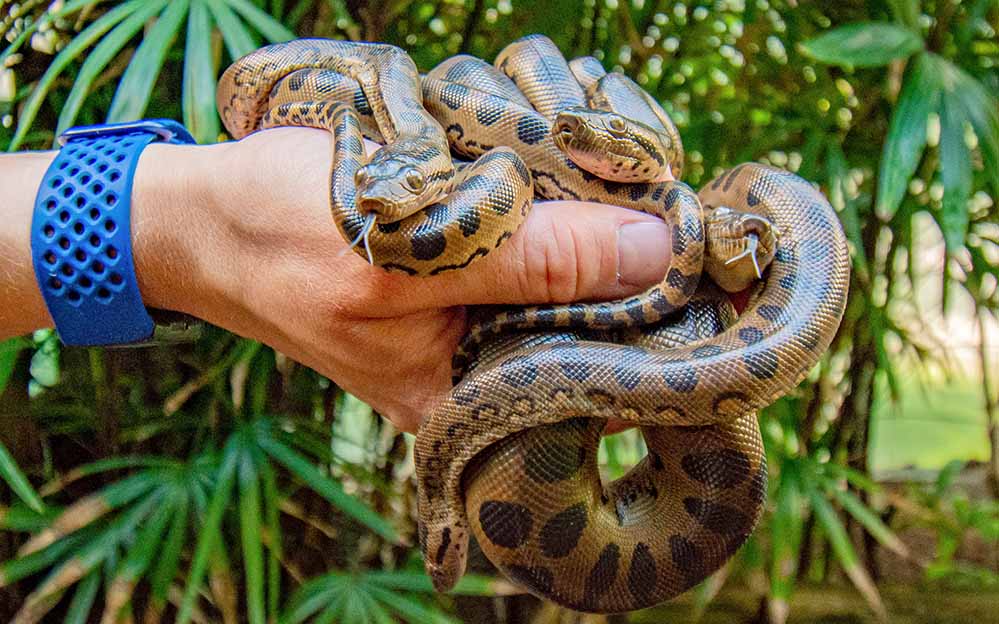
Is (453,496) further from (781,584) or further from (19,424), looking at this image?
(19,424)

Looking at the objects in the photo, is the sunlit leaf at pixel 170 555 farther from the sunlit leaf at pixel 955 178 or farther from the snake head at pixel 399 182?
Result: the sunlit leaf at pixel 955 178

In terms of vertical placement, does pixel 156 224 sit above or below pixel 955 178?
above

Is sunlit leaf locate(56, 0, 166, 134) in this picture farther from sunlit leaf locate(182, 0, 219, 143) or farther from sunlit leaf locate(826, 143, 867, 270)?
sunlit leaf locate(826, 143, 867, 270)

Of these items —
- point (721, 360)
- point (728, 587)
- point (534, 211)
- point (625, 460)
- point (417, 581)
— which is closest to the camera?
point (721, 360)

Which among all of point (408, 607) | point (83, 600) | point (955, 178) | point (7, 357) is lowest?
point (408, 607)

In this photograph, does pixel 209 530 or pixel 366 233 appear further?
pixel 209 530

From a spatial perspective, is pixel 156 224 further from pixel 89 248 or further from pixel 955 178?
pixel 955 178

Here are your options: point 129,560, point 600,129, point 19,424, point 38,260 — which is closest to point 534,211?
point 600,129

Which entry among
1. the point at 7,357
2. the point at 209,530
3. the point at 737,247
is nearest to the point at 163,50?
the point at 7,357
